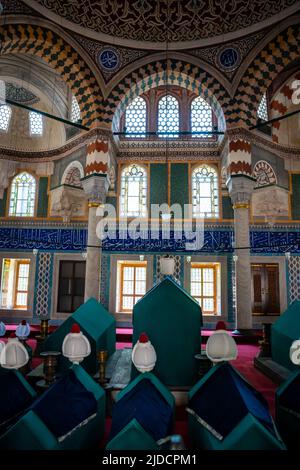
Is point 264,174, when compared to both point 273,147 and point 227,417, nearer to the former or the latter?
point 273,147

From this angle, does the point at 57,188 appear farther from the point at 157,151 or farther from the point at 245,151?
the point at 245,151

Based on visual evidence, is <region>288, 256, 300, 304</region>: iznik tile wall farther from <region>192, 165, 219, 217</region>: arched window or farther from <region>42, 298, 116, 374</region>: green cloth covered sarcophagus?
<region>42, 298, 116, 374</region>: green cloth covered sarcophagus

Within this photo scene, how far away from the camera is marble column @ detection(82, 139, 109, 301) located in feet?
23.0

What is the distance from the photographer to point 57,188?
9.16 m

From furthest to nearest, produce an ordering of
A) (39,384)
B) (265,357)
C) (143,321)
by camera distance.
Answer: (265,357) < (143,321) < (39,384)

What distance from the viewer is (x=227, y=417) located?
1749 millimetres

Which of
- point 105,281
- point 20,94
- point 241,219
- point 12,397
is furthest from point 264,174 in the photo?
point 12,397

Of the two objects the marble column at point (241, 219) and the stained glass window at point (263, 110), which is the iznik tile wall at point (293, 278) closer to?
the marble column at point (241, 219)

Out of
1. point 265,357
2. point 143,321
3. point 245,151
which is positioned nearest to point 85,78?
point 245,151

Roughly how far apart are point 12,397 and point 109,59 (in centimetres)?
736

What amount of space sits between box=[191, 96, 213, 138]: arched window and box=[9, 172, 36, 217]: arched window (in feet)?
17.0

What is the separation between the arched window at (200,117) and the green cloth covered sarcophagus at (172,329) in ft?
24.3

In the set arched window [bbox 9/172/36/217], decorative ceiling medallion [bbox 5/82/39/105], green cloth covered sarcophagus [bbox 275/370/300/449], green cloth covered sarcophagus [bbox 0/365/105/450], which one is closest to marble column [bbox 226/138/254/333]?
green cloth covered sarcophagus [bbox 275/370/300/449]
